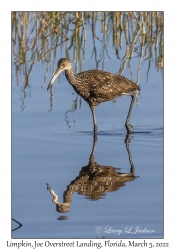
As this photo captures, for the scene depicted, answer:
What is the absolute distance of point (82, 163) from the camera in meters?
10.1

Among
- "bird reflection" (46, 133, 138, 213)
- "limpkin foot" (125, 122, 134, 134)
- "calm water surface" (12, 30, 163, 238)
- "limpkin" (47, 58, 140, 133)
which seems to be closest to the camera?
"calm water surface" (12, 30, 163, 238)

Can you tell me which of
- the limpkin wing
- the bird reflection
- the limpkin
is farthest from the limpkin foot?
the bird reflection

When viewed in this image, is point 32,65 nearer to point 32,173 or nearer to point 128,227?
point 32,173

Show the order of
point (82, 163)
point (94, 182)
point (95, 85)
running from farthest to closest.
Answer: point (95, 85) → point (82, 163) → point (94, 182)

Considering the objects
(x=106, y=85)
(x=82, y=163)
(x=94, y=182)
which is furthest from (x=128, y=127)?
A: (x=94, y=182)

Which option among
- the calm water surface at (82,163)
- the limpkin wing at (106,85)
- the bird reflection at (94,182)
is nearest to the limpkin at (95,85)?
the limpkin wing at (106,85)

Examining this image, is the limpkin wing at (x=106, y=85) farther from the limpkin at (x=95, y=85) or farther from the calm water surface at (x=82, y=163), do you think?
the calm water surface at (x=82, y=163)

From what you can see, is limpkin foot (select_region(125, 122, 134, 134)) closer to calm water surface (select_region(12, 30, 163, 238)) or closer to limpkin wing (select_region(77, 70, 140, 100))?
calm water surface (select_region(12, 30, 163, 238))

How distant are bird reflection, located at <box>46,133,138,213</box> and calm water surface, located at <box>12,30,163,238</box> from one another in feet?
0.05

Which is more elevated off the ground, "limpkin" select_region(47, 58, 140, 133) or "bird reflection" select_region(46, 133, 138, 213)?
"limpkin" select_region(47, 58, 140, 133)

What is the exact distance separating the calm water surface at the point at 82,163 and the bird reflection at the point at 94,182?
0.05 ft

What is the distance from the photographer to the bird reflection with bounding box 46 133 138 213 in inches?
347

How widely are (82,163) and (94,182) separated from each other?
79 centimetres

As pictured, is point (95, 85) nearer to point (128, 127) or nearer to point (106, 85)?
point (106, 85)
